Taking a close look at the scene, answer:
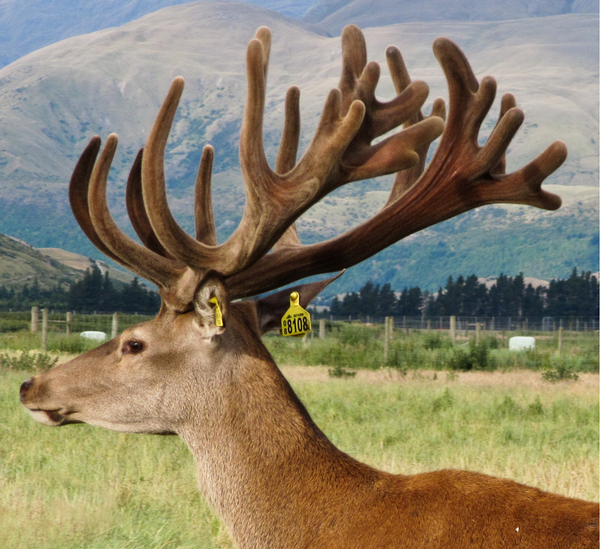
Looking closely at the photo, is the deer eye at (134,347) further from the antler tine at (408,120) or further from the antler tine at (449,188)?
the antler tine at (408,120)

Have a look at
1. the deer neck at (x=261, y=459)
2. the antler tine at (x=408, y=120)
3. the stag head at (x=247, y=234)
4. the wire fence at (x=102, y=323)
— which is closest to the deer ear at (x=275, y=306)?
the stag head at (x=247, y=234)

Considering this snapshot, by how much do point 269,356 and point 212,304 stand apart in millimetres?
338

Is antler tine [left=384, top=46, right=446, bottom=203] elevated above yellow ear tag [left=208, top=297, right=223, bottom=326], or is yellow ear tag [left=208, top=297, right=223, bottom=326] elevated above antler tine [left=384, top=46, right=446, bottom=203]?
antler tine [left=384, top=46, right=446, bottom=203]

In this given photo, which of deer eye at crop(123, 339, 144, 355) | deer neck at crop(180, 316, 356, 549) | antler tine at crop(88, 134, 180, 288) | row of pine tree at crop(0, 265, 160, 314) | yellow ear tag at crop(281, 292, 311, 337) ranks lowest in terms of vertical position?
row of pine tree at crop(0, 265, 160, 314)

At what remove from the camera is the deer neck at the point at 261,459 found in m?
2.84

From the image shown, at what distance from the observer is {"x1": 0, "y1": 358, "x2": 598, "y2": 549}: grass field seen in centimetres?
448

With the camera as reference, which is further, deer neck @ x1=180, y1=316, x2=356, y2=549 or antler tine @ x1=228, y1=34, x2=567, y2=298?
antler tine @ x1=228, y1=34, x2=567, y2=298

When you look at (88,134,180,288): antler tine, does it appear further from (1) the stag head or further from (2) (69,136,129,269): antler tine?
(2) (69,136,129,269): antler tine

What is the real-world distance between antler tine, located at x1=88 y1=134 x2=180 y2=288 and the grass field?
1.76m

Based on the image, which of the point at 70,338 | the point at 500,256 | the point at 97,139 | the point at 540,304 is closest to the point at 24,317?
the point at 70,338

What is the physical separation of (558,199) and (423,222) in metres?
0.70

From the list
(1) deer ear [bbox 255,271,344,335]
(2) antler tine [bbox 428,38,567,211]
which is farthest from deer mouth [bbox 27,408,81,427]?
(2) antler tine [bbox 428,38,567,211]

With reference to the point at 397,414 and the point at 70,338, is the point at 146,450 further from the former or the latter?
the point at 70,338

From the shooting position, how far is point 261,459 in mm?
2928
